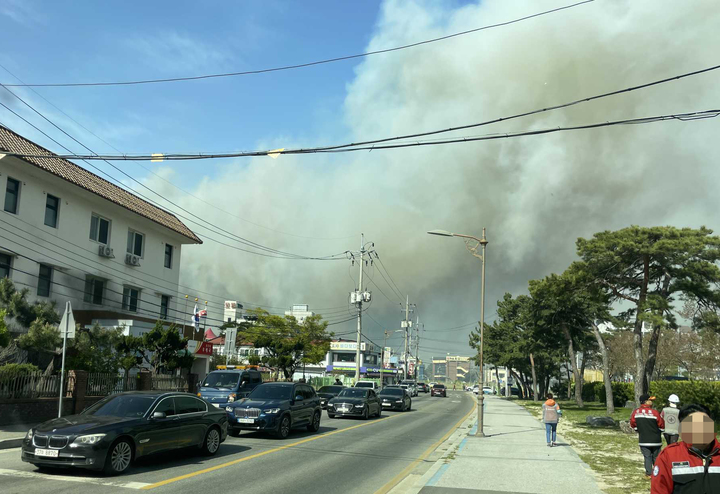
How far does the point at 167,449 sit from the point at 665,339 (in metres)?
59.1

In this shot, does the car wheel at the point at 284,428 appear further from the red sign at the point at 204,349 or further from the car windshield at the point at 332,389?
the car windshield at the point at 332,389

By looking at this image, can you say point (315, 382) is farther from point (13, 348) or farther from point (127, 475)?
point (127, 475)

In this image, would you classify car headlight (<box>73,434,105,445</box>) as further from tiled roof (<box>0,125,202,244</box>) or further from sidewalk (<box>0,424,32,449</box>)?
tiled roof (<box>0,125,202,244</box>)

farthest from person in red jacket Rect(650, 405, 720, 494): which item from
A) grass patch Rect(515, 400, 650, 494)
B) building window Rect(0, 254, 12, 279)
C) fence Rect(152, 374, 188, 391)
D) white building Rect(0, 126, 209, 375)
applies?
building window Rect(0, 254, 12, 279)

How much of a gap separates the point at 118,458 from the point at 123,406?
1.41 meters

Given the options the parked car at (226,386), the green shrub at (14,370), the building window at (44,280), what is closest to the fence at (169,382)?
the parked car at (226,386)

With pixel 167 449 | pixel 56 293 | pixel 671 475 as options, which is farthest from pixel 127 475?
pixel 56 293

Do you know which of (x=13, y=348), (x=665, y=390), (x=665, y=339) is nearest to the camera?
(x=13, y=348)

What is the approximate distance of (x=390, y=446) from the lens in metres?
16.7

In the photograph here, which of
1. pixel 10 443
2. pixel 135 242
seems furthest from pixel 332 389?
pixel 10 443

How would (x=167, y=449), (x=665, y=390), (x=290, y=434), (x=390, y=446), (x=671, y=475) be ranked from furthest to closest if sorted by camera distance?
1. (x=665, y=390)
2. (x=290, y=434)
3. (x=390, y=446)
4. (x=167, y=449)
5. (x=671, y=475)

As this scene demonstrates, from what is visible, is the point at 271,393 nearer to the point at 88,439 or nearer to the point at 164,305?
the point at 88,439

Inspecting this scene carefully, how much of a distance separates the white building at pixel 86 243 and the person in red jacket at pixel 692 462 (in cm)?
2619

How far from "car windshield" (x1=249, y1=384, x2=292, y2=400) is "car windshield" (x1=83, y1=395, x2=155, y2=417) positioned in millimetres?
6193
